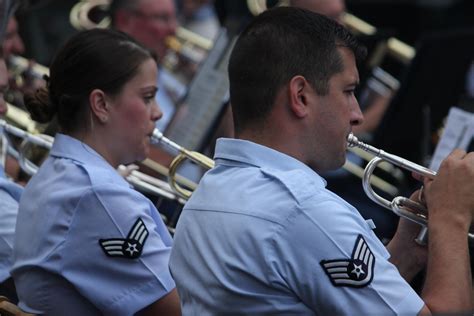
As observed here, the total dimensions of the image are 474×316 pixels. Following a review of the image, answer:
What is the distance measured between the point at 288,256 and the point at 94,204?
84 centimetres

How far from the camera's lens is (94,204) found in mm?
2785

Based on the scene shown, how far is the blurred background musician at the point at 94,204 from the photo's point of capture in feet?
9.03

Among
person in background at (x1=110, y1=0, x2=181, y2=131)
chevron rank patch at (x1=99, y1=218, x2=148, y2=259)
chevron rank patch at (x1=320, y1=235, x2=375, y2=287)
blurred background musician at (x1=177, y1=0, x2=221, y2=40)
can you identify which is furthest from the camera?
blurred background musician at (x1=177, y1=0, x2=221, y2=40)

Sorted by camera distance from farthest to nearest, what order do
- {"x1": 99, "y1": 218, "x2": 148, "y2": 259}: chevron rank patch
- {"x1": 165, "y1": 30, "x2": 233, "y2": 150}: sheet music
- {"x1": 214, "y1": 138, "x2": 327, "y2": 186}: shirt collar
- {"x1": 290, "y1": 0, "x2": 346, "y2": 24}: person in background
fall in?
{"x1": 290, "y1": 0, "x2": 346, "y2": 24}: person in background, {"x1": 165, "y1": 30, "x2": 233, "y2": 150}: sheet music, {"x1": 99, "y1": 218, "x2": 148, "y2": 259}: chevron rank patch, {"x1": 214, "y1": 138, "x2": 327, "y2": 186}: shirt collar

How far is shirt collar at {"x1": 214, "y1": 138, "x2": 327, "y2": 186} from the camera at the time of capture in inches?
89.8

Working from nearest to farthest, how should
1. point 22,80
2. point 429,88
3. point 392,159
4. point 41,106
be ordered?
point 392,159, point 41,106, point 429,88, point 22,80

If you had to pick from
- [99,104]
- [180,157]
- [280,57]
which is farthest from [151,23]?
[280,57]

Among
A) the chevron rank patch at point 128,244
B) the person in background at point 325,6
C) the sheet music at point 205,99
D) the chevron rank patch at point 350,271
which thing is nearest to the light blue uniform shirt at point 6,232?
the chevron rank patch at point 128,244

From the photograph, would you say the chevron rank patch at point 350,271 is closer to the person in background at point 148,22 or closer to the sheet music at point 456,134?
the sheet music at point 456,134

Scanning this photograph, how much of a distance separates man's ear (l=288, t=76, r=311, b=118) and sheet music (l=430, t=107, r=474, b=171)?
1.33 meters

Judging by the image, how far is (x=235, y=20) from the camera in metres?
4.52

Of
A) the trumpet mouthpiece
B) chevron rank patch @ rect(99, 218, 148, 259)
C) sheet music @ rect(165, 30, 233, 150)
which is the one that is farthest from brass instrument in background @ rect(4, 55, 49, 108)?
the trumpet mouthpiece

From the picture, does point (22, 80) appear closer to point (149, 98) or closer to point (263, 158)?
point (149, 98)

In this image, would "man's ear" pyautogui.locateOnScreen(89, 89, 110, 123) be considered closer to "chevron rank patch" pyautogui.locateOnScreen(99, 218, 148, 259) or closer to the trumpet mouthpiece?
"chevron rank patch" pyautogui.locateOnScreen(99, 218, 148, 259)
